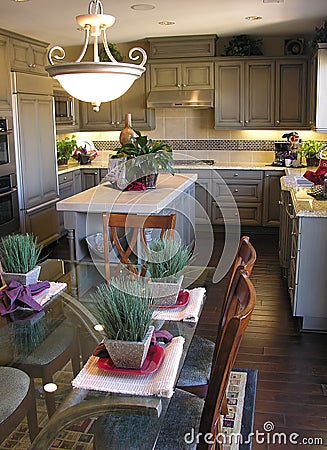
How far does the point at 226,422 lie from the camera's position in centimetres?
262

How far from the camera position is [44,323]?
87.6 inches

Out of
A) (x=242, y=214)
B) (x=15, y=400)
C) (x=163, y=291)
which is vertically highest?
(x=163, y=291)

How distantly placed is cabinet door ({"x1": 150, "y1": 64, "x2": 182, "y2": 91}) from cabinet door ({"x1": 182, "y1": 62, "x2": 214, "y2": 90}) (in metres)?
0.08

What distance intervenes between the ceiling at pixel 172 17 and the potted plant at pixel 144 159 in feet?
4.57

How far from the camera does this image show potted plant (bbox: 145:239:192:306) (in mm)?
2234

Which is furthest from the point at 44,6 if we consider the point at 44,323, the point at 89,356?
the point at 89,356

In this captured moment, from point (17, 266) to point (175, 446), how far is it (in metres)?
1.18

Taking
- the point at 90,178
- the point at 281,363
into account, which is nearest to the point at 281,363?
the point at 281,363

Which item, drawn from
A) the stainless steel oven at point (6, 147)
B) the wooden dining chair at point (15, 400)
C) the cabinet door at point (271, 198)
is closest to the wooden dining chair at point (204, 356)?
the wooden dining chair at point (15, 400)

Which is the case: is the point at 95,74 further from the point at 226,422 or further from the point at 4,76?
the point at 4,76

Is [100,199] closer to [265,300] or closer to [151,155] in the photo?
[151,155]

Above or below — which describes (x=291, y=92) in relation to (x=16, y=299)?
above

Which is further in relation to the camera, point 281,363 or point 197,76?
point 197,76

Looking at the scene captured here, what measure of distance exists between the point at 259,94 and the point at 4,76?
127 inches
